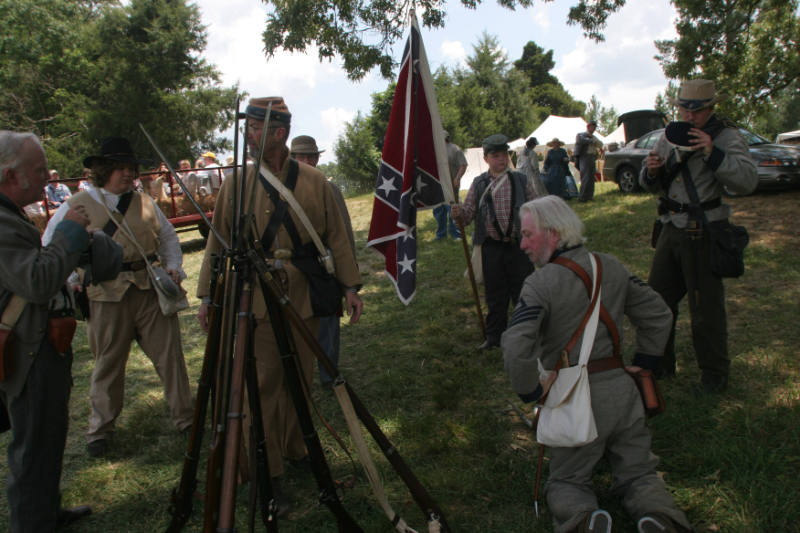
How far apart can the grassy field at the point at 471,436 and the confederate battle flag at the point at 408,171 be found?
3.45 ft

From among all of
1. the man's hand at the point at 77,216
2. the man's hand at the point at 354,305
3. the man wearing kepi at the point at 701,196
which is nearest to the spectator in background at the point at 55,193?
the man's hand at the point at 77,216

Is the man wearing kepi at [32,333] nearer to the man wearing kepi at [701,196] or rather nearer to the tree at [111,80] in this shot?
the man wearing kepi at [701,196]

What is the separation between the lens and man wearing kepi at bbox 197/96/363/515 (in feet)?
10.00

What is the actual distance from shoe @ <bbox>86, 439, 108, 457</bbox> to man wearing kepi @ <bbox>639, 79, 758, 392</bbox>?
4.45 meters

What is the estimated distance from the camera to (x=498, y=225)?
525 centimetres

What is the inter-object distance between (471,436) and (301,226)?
6.20 feet

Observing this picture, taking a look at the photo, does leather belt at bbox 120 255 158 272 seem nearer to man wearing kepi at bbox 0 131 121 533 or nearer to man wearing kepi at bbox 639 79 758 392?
man wearing kepi at bbox 0 131 121 533

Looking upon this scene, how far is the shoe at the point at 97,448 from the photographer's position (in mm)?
4086

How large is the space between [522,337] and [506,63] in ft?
181

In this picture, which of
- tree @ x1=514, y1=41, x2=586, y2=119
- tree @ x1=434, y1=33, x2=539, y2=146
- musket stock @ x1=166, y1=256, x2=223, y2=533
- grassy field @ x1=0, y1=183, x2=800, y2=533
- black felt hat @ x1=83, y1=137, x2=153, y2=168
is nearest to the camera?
musket stock @ x1=166, y1=256, x2=223, y2=533

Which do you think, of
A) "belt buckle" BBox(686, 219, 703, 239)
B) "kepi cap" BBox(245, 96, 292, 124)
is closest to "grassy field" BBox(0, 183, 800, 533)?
"belt buckle" BBox(686, 219, 703, 239)

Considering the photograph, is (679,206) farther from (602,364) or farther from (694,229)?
(602,364)

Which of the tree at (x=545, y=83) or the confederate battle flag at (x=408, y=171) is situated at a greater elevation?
the tree at (x=545, y=83)

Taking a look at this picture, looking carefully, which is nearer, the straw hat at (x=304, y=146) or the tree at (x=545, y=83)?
the straw hat at (x=304, y=146)
